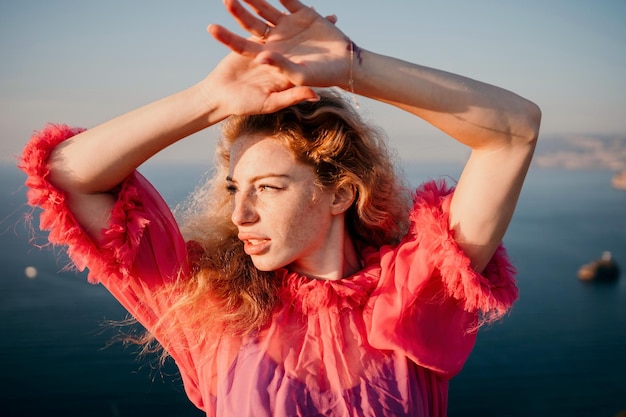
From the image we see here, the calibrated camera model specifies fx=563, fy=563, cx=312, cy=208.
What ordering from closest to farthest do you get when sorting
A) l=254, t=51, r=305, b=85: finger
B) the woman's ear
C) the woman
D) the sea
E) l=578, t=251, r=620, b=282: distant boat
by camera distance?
l=254, t=51, r=305, b=85: finger
the woman
the woman's ear
the sea
l=578, t=251, r=620, b=282: distant boat

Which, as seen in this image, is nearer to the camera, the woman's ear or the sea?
the woman's ear

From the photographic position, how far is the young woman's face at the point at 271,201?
144 centimetres

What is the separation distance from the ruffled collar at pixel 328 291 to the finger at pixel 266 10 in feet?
2.22

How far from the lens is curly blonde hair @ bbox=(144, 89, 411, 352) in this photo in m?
1.48

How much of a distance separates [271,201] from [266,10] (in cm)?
47

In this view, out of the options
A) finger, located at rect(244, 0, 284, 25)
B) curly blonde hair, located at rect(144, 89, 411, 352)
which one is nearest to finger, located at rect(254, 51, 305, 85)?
finger, located at rect(244, 0, 284, 25)

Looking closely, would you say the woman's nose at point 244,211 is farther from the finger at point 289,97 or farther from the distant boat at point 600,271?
the distant boat at point 600,271

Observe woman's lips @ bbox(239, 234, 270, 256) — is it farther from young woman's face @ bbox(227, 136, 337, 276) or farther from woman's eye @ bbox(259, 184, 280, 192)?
woman's eye @ bbox(259, 184, 280, 192)

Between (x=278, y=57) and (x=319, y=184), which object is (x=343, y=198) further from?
(x=278, y=57)

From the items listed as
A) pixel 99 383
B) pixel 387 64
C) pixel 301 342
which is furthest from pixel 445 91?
pixel 99 383

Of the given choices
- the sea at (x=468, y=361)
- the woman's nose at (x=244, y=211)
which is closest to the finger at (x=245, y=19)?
the woman's nose at (x=244, y=211)

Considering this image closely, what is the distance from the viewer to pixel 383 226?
5.39 ft

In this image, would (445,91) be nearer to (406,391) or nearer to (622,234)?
(406,391)

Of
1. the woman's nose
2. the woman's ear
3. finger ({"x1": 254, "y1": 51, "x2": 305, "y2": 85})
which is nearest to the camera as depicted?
finger ({"x1": 254, "y1": 51, "x2": 305, "y2": 85})
